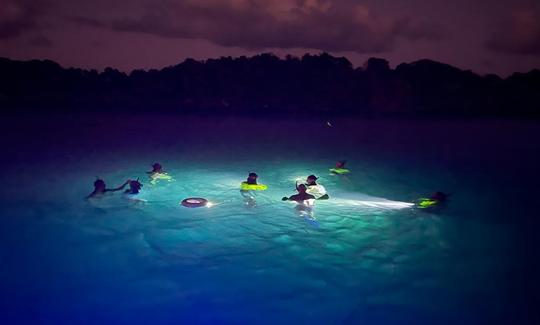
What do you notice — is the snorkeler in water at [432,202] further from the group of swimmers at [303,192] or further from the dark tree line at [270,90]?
the dark tree line at [270,90]

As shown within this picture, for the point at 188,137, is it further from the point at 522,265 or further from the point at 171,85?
the point at 171,85

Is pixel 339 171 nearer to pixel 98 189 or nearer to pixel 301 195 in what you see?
pixel 301 195

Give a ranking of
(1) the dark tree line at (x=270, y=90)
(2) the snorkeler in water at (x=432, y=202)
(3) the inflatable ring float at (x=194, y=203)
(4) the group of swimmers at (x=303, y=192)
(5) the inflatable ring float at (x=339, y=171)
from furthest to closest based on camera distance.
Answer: (1) the dark tree line at (x=270, y=90)
(5) the inflatable ring float at (x=339, y=171)
(2) the snorkeler in water at (x=432, y=202)
(3) the inflatable ring float at (x=194, y=203)
(4) the group of swimmers at (x=303, y=192)

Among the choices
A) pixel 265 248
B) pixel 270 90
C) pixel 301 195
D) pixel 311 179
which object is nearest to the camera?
pixel 265 248

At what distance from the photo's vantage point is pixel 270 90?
252ft

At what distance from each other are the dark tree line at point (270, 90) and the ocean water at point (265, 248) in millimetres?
48668

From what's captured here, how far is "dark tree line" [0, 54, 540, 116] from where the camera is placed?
2608 inches

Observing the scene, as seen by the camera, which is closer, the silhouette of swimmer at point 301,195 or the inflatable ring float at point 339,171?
the silhouette of swimmer at point 301,195

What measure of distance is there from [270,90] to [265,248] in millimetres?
68395

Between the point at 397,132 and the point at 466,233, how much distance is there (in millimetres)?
34164

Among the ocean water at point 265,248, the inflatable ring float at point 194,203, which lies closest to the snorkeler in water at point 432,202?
the ocean water at point 265,248

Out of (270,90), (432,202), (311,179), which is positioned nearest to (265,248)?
(311,179)

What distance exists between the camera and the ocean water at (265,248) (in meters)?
7.88

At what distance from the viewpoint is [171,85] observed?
75.2m
